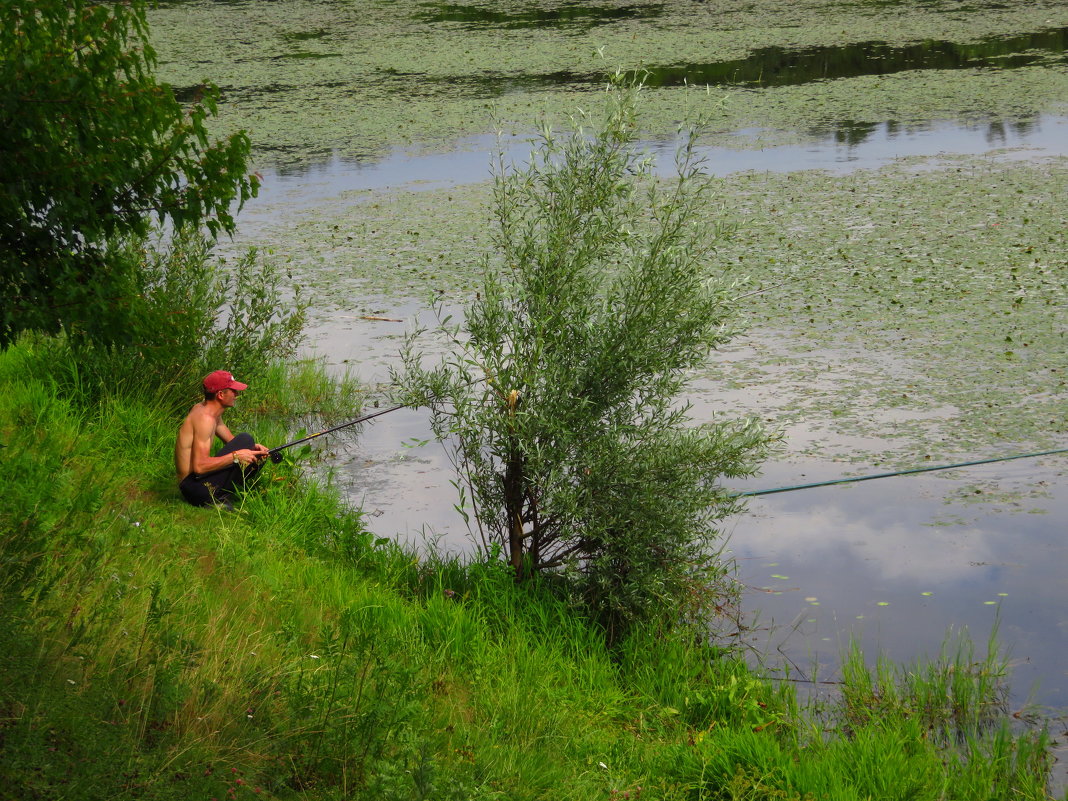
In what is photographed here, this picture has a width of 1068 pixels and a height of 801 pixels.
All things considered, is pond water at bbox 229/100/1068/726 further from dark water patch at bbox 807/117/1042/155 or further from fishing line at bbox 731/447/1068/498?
dark water patch at bbox 807/117/1042/155

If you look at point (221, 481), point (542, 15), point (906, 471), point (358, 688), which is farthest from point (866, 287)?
point (542, 15)

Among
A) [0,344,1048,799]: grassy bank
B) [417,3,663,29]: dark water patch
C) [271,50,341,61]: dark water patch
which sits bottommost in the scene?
[0,344,1048,799]: grassy bank

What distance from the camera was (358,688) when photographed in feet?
14.9

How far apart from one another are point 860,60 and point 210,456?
710 inches

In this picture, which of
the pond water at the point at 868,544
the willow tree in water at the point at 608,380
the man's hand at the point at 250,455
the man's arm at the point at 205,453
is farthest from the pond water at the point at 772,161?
the man's arm at the point at 205,453

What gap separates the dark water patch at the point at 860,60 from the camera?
20828 mm

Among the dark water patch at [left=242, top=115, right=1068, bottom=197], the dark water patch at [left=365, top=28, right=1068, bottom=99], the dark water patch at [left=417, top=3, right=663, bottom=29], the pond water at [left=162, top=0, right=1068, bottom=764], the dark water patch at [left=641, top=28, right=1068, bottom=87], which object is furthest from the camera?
the dark water patch at [left=417, top=3, right=663, bottom=29]

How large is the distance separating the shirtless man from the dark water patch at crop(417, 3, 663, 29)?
68.8 feet

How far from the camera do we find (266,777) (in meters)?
3.95

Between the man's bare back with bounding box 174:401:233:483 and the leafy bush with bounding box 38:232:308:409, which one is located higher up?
the leafy bush with bounding box 38:232:308:409

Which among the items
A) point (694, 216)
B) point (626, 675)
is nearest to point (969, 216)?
point (694, 216)

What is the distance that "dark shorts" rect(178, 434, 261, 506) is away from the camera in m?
7.17

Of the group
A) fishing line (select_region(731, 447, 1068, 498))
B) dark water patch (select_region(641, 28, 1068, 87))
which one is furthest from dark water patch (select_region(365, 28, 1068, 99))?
fishing line (select_region(731, 447, 1068, 498))

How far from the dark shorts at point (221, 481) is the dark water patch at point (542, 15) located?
68.9 feet
